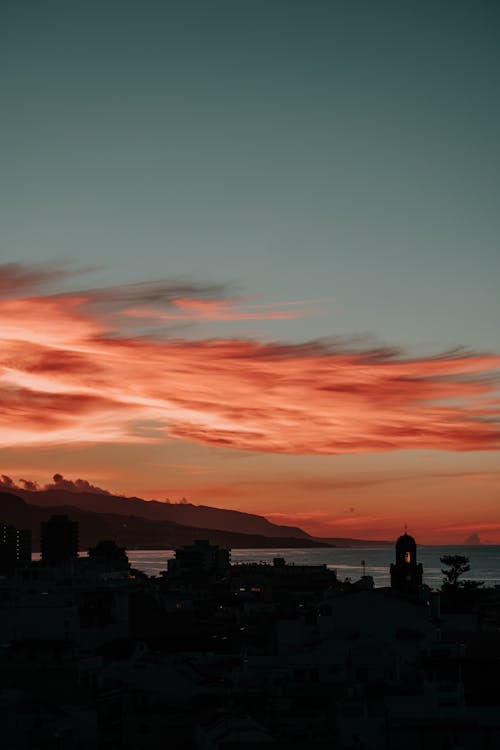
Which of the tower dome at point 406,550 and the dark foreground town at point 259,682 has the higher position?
the tower dome at point 406,550

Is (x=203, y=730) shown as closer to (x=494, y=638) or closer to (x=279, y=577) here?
(x=494, y=638)

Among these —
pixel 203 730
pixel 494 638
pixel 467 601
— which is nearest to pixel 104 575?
pixel 467 601

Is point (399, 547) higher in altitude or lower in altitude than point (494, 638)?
higher

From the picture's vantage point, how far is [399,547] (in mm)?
101750

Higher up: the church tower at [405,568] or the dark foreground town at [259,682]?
the church tower at [405,568]

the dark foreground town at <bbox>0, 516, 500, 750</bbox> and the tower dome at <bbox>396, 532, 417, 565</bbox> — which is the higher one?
the tower dome at <bbox>396, 532, 417, 565</bbox>

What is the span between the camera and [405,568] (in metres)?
102

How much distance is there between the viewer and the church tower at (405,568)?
100 metres

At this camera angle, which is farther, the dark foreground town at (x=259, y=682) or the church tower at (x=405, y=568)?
the church tower at (x=405, y=568)

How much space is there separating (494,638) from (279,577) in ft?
367

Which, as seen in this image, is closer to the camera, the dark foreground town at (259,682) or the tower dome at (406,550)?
the dark foreground town at (259,682)

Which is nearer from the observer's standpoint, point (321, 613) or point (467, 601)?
point (321, 613)

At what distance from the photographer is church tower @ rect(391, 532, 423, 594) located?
100188mm

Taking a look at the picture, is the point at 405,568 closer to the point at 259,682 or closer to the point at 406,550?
the point at 406,550
